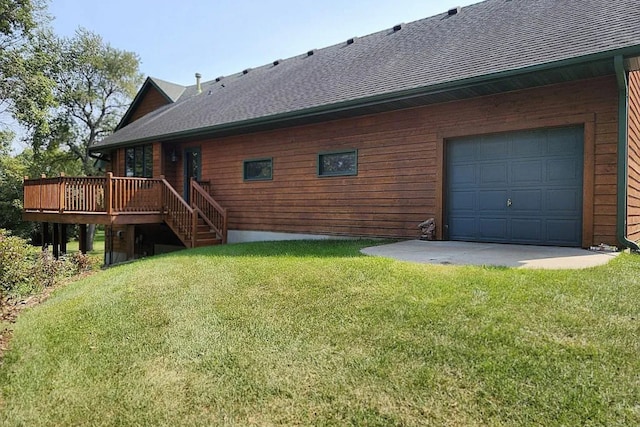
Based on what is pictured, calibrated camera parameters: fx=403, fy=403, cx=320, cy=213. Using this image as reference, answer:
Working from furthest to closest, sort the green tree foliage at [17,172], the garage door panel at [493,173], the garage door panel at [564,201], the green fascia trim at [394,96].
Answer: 1. the green tree foliage at [17,172]
2. the garage door panel at [493,173]
3. the garage door panel at [564,201]
4. the green fascia trim at [394,96]

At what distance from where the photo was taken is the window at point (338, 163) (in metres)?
9.05

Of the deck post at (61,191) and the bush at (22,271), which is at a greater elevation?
the deck post at (61,191)

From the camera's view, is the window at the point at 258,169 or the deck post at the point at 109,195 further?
the window at the point at 258,169

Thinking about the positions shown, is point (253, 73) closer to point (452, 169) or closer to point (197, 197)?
point (197, 197)

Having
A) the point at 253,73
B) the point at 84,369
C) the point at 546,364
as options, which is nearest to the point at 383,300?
the point at 546,364

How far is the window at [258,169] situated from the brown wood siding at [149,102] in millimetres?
7972

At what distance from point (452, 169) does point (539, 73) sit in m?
2.27

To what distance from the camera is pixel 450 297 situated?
3.84 meters

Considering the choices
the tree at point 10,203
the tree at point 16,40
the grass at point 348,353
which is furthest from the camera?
the tree at point 10,203

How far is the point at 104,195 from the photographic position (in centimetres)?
1041

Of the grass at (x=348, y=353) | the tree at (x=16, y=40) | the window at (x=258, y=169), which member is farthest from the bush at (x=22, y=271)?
the tree at (x=16, y=40)

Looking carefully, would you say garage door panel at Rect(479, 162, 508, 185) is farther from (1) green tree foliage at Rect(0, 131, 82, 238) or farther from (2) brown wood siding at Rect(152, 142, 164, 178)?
(1) green tree foliage at Rect(0, 131, 82, 238)

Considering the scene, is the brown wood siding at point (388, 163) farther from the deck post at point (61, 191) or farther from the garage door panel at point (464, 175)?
the deck post at point (61, 191)

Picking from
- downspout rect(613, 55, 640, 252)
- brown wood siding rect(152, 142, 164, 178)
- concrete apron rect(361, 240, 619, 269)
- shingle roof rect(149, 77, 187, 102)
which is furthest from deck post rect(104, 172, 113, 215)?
downspout rect(613, 55, 640, 252)
